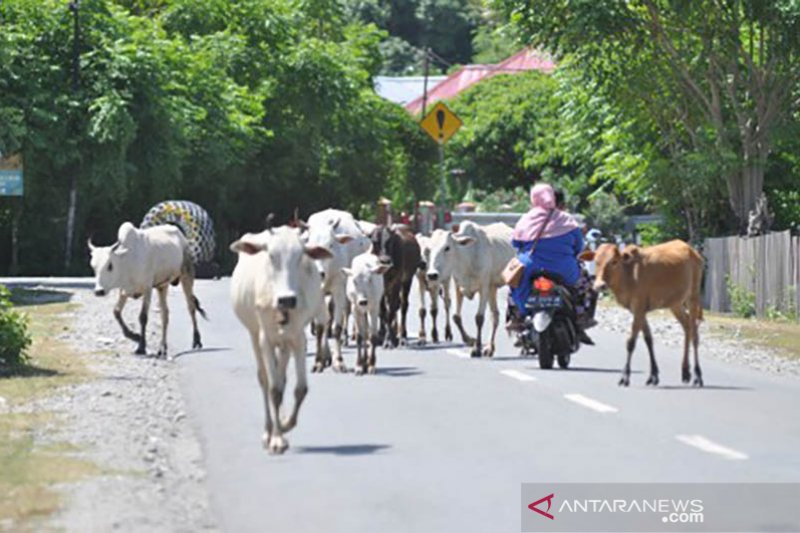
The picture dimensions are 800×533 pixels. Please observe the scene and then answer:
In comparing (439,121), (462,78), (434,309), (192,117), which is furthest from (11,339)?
(462,78)

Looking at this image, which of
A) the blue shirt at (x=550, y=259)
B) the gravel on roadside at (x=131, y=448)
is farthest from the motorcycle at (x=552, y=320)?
the gravel on roadside at (x=131, y=448)

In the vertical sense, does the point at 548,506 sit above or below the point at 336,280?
below

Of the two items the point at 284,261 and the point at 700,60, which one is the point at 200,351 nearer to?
the point at 284,261

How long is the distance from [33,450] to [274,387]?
188 cm

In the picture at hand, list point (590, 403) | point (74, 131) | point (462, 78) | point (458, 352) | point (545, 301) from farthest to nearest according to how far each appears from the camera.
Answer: point (462, 78)
point (74, 131)
point (458, 352)
point (545, 301)
point (590, 403)

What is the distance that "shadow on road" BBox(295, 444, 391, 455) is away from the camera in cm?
1395

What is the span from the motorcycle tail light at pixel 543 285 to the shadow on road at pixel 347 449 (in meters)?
6.79

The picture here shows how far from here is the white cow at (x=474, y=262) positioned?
2397 cm

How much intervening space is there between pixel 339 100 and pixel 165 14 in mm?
6980

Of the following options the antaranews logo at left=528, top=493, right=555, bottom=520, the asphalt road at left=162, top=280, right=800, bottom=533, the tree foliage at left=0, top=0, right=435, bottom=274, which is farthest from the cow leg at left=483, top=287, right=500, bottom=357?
the tree foliage at left=0, top=0, right=435, bottom=274

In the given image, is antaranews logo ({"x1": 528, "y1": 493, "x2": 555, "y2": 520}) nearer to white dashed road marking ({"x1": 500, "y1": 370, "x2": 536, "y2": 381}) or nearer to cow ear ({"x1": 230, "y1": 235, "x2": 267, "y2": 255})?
cow ear ({"x1": 230, "y1": 235, "x2": 267, "y2": 255})

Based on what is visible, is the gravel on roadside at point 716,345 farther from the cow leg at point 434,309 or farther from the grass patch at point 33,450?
the grass patch at point 33,450

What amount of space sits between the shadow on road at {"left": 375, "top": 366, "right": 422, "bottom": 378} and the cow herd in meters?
0.20

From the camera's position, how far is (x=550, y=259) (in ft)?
70.3
